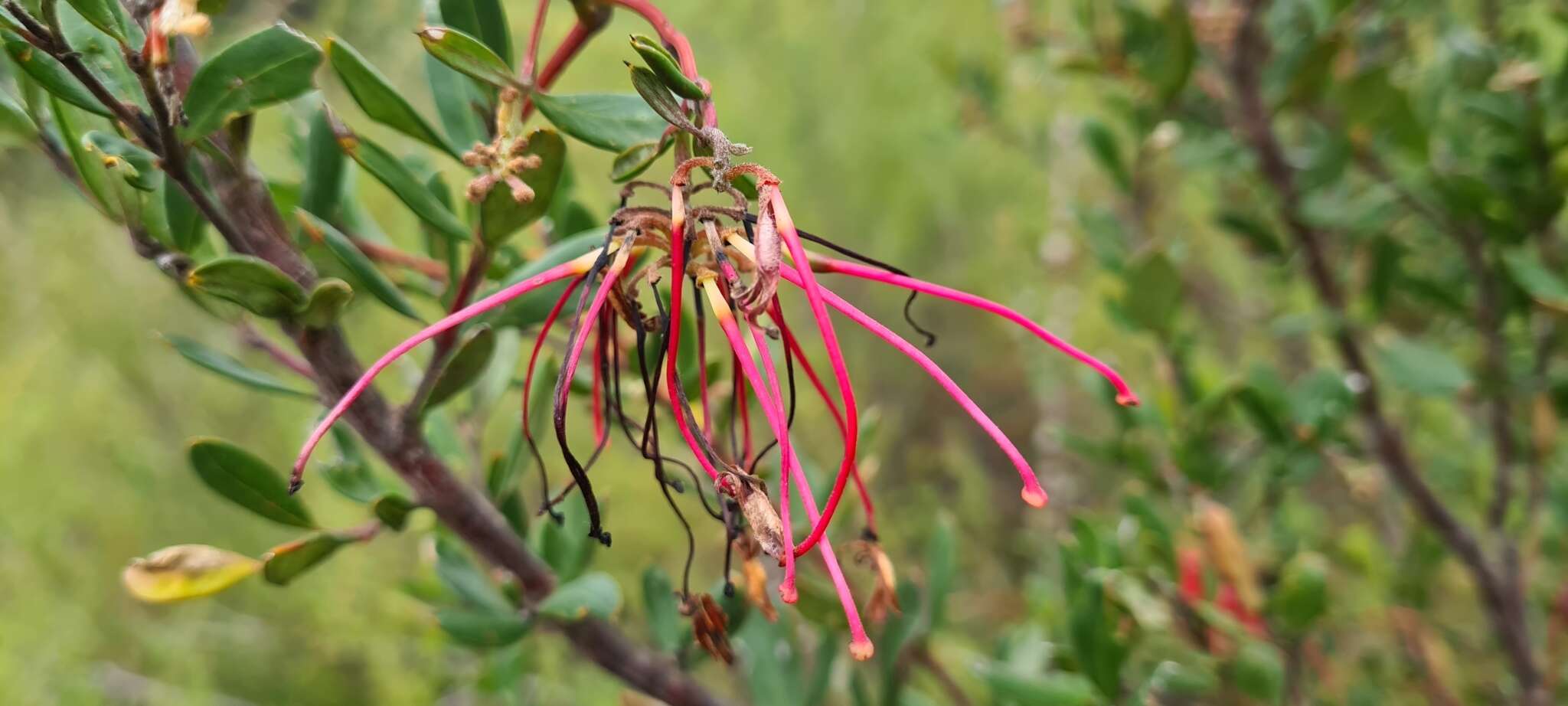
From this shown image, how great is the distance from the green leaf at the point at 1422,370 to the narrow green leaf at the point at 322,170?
510 mm

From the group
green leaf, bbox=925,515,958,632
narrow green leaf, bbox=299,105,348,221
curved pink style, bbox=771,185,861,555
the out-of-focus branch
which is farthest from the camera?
the out-of-focus branch

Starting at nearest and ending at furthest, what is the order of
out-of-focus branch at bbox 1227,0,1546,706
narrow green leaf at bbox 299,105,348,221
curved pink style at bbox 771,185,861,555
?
curved pink style at bbox 771,185,861,555 → narrow green leaf at bbox 299,105,348,221 → out-of-focus branch at bbox 1227,0,1546,706

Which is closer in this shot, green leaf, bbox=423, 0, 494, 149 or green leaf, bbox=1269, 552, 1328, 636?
green leaf, bbox=423, 0, 494, 149

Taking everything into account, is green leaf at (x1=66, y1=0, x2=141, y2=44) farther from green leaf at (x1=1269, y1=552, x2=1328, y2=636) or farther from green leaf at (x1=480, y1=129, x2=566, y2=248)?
green leaf at (x1=1269, y1=552, x2=1328, y2=636)

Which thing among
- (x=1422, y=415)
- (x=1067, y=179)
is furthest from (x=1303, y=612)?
(x=1067, y=179)

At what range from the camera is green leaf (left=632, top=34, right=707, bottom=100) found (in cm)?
18

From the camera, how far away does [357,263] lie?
0.82 feet

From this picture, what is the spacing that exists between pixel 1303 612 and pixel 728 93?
74 centimetres

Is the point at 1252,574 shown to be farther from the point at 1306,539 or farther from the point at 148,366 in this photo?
the point at 148,366

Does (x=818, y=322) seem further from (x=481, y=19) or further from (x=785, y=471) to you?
(x=481, y=19)

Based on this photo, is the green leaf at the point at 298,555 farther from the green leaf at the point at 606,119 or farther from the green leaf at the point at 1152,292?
the green leaf at the point at 1152,292

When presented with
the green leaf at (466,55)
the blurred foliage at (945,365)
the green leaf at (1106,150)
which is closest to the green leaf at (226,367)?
the blurred foliage at (945,365)

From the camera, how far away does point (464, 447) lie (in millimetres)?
393

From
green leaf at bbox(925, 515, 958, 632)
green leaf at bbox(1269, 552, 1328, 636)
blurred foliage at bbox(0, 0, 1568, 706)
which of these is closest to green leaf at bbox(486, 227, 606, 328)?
blurred foliage at bbox(0, 0, 1568, 706)
